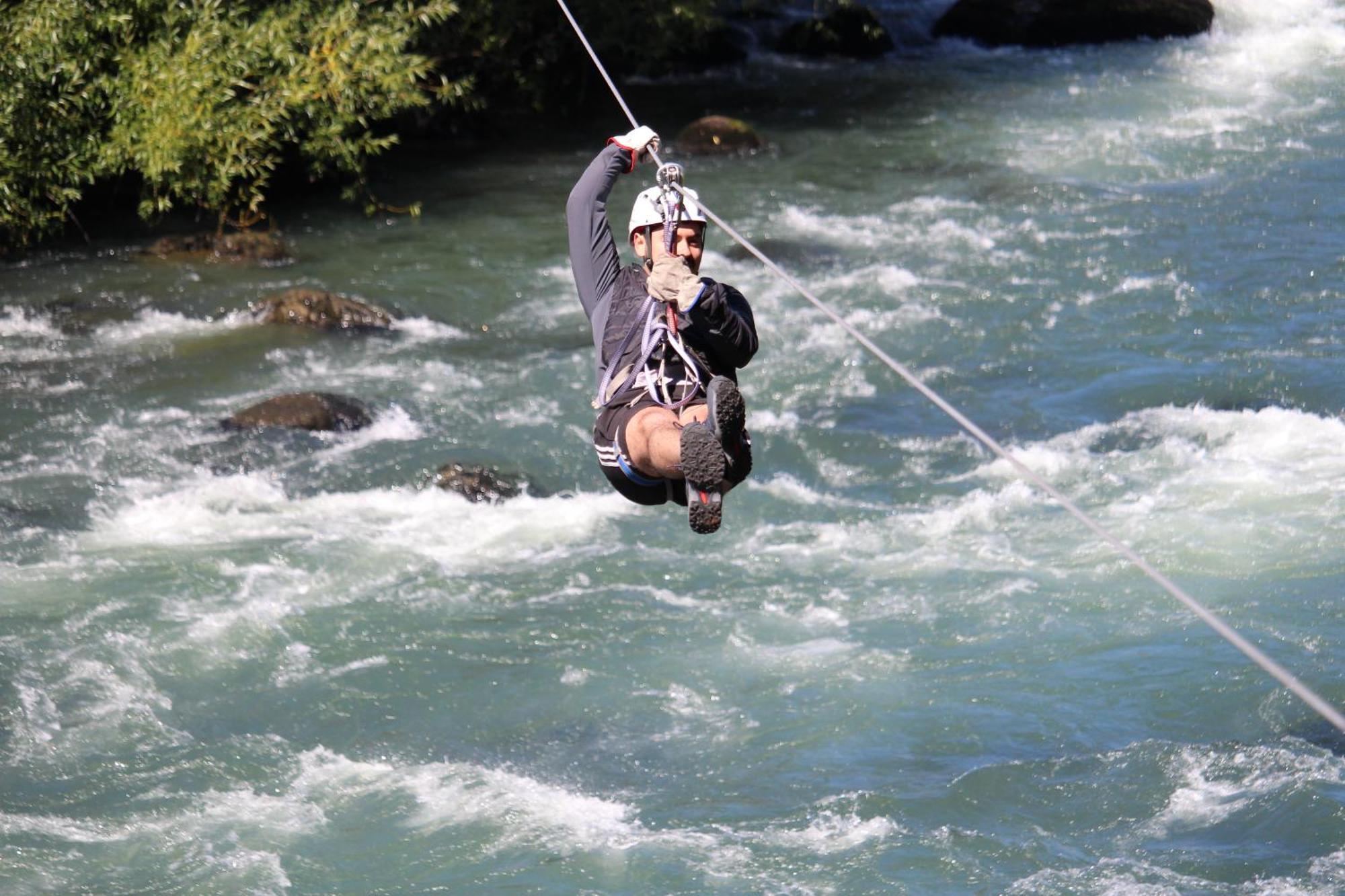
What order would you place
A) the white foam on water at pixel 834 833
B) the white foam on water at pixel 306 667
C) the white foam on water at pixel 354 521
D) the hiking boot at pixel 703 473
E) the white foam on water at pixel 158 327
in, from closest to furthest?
the hiking boot at pixel 703 473
the white foam on water at pixel 834 833
the white foam on water at pixel 306 667
the white foam on water at pixel 354 521
the white foam on water at pixel 158 327

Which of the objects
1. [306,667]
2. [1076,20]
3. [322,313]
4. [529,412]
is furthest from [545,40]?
[306,667]

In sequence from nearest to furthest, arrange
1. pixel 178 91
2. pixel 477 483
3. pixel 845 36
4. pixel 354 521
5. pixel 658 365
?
1. pixel 658 365
2. pixel 354 521
3. pixel 477 483
4. pixel 178 91
5. pixel 845 36

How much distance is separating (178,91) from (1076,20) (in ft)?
49.3

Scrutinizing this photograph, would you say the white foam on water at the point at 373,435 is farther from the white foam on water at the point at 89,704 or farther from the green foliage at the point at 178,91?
the green foliage at the point at 178,91

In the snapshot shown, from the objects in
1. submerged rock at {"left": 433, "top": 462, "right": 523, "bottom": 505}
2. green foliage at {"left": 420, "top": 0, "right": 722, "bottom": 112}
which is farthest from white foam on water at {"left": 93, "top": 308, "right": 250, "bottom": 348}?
green foliage at {"left": 420, "top": 0, "right": 722, "bottom": 112}

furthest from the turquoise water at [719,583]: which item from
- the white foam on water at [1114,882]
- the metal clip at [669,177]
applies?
the metal clip at [669,177]

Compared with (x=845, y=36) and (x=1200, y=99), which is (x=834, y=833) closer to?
(x=1200, y=99)

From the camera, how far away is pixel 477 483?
1120cm

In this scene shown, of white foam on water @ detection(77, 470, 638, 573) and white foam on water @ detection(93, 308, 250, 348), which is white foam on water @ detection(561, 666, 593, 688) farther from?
white foam on water @ detection(93, 308, 250, 348)

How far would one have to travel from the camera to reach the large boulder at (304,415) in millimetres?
12148

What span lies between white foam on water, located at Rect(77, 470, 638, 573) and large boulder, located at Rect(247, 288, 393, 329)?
10.7ft

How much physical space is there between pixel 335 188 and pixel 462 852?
12711 millimetres

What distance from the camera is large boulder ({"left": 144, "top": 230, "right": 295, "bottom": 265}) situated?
16.3 m

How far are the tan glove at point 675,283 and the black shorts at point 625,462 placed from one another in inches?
20.3
